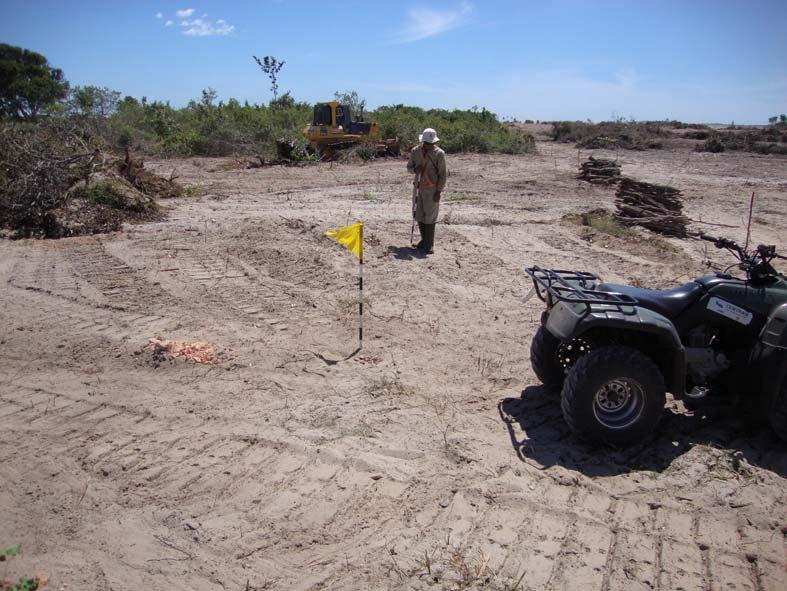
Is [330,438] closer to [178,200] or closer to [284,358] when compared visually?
[284,358]

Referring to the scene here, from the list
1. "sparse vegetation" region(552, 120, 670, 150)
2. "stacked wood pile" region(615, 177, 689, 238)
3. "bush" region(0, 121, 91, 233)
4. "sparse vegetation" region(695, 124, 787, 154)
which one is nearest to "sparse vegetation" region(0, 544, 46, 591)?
"bush" region(0, 121, 91, 233)

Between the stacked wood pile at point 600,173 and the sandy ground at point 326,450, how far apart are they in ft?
32.0

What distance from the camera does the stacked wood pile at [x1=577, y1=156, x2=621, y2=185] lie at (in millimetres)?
17766

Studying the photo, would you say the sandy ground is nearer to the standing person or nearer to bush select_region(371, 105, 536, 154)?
the standing person

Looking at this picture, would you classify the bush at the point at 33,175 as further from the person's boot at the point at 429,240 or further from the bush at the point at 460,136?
the bush at the point at 460,136

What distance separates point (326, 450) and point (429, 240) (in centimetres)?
560

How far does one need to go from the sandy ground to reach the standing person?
0.87m

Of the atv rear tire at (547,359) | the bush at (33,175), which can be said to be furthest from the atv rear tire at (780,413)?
the bush at (33,175)

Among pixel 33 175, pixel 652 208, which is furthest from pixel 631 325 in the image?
pixel 33 175

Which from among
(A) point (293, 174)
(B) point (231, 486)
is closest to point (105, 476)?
(B) point (231, 486)

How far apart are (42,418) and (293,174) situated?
634 inches

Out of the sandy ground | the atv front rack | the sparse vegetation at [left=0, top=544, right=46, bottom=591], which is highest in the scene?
the atv front rack

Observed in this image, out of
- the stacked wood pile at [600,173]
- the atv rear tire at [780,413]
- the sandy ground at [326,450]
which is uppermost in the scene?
the stacked wood pile at [600,173]

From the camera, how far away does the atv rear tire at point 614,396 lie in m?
4.08
